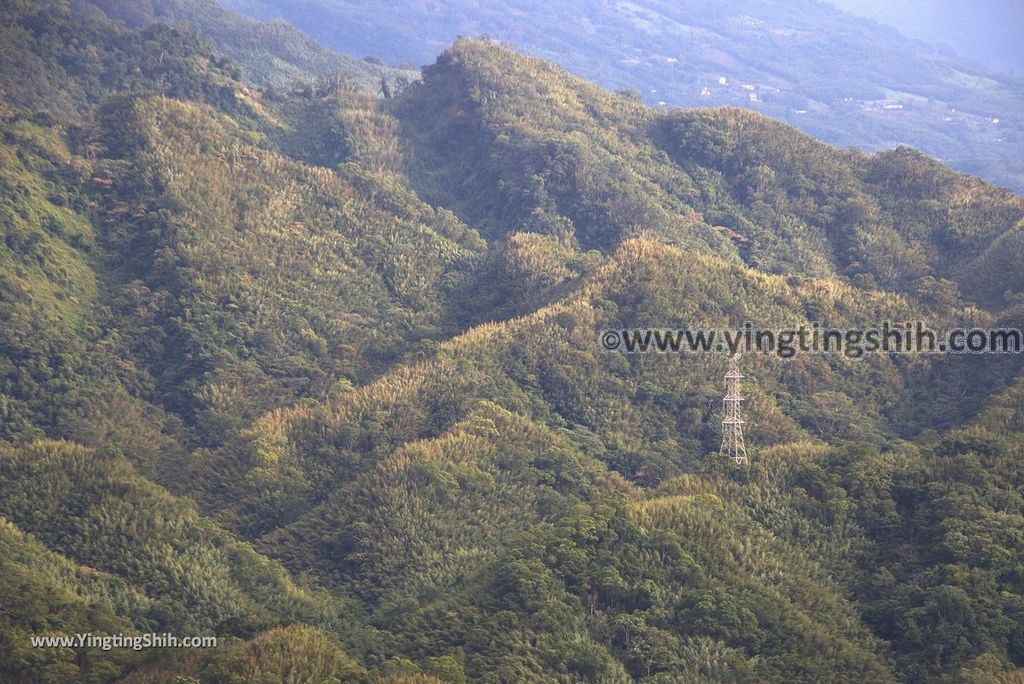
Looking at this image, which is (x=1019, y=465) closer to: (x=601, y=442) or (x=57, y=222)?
(x=601, y=442)

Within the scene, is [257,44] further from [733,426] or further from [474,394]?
[733,426]

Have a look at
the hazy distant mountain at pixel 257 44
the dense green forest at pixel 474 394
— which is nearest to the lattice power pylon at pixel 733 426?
the dense green forest at pixel 474 394

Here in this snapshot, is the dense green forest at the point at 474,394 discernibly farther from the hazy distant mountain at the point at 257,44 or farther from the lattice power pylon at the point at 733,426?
the hazy distant mountain at the point at 257,44

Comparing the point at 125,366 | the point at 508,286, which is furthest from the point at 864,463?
the point at 125,366

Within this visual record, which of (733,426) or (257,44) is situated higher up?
(257,44)

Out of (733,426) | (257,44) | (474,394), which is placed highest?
(257,44)

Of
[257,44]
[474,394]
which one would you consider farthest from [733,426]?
[257,44]

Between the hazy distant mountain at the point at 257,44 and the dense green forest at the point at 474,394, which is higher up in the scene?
the hazy distant mountain at the point at 257,44

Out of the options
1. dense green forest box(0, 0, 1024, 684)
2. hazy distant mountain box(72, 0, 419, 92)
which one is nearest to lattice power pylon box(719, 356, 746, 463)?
dense green forest box(0, 0, 1024, 684)
